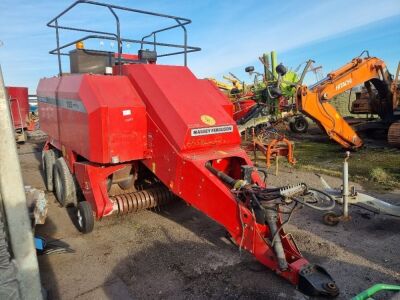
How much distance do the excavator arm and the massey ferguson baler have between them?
4307 millimetres

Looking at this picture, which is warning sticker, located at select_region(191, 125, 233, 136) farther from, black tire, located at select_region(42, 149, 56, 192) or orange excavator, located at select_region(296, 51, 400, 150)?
orange excavator, located at select_region(296, 51, 400, 150)

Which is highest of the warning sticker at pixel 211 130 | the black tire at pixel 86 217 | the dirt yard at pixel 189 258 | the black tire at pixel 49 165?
the warning sticker at pixel 211 130

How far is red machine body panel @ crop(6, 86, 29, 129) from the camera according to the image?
1336cm

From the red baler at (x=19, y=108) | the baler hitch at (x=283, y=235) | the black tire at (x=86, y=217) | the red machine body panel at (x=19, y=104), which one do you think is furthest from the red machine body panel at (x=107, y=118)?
the red machine body panel at (x=19, y=104)

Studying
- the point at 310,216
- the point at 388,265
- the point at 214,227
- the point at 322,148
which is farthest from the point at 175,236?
the point at 322,148

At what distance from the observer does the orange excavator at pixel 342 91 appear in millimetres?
8477

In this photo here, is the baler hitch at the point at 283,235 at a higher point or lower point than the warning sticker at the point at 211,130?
lower

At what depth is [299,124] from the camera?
13844 millimetres

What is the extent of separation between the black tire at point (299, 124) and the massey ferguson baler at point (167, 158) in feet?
31.2

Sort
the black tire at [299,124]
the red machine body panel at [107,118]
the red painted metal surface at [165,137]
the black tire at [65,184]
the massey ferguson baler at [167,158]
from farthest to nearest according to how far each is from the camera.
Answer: the black tire at [299,124] → the black tire at [65,184] → the red machine body panel at [107,118] → the red painted metal surface at [165,137] → the massey ferguson baler at [167,158]

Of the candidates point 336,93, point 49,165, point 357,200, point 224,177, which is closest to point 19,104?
point 49,165

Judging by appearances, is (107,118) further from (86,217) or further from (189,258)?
(189,258)

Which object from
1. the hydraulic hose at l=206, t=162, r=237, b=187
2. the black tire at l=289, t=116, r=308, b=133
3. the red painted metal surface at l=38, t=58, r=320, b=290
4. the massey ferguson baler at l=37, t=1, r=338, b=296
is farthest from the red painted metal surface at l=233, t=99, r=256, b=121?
the hydraulic hose at l=206, t=162, r=237, b=187

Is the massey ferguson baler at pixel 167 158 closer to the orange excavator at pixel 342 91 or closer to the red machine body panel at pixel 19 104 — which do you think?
the orange excavator at pixel 342 91
